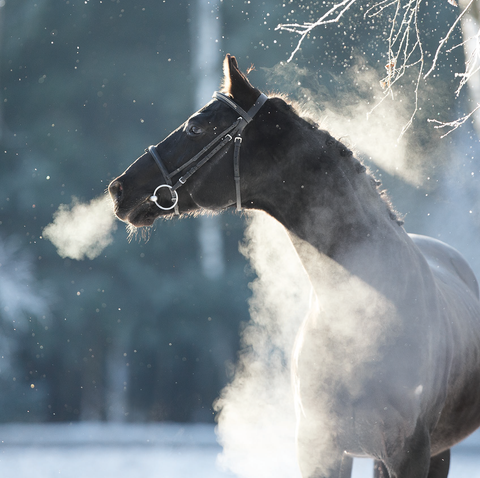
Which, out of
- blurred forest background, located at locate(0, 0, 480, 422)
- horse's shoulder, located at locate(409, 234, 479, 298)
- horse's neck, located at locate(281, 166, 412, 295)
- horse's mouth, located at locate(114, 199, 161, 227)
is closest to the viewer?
horse's neck, located at locate(281, 166, 412, 295)

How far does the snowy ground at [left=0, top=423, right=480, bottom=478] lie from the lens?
13.5 feet

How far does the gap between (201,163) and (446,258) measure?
6.15ft

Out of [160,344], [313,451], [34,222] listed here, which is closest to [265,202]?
[313,451]

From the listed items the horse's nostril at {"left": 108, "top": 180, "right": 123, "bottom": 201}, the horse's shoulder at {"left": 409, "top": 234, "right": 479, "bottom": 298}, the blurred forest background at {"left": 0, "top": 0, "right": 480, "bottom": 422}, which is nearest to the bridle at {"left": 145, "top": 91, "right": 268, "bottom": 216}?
the horse's nostril at {"left": 108, "top": 180, "right": 123, "bottom": 201}

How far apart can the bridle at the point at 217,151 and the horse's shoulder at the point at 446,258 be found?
1557mm

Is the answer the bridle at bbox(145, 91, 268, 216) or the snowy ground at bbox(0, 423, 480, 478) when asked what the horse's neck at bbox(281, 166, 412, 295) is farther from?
the snowy ground at bbox(0, 423, 480, 478)

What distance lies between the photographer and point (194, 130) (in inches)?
65.1

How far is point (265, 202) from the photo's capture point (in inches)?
64.8

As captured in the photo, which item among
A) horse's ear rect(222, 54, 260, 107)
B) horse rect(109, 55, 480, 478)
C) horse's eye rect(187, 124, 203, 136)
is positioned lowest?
horse rect(109, 55, 480, 478)

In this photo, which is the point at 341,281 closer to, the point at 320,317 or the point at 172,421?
the point at 320,317

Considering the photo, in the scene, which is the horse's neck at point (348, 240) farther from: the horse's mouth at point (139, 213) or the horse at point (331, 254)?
the horse's mouth at point (139, 213)

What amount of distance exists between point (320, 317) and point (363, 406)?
0.31 m

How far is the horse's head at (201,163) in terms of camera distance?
164 cm

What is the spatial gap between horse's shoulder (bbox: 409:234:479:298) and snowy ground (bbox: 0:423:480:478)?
6.57ft
